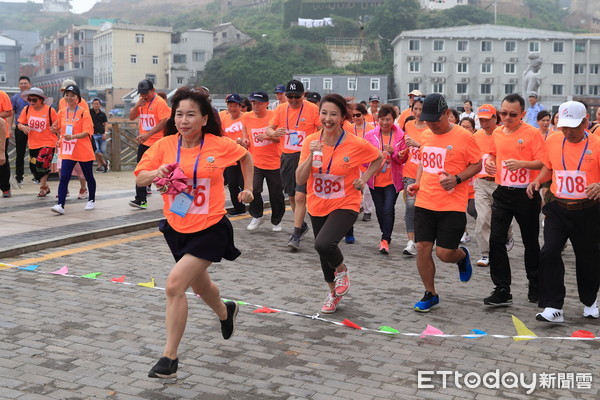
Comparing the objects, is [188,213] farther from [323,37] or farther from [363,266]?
[323,37]

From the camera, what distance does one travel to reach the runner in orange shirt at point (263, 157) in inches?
444

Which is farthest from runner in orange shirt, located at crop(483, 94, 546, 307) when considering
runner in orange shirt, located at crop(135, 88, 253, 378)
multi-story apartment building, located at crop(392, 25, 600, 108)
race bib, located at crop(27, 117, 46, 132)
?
multi-story apartment building, located at crop(392, 25, 600, 108)

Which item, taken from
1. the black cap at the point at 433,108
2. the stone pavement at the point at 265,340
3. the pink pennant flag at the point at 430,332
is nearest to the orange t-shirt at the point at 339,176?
the black cap at the point at 433,108

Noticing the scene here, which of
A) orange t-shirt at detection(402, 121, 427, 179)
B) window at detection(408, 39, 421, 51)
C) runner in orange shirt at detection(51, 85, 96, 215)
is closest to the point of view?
orange t-shirt at detection(402, 121, 427, 179)

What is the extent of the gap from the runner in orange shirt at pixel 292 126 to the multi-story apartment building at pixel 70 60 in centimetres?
10288

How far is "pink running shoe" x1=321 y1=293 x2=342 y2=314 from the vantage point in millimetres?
6719

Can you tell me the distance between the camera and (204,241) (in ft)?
17.0

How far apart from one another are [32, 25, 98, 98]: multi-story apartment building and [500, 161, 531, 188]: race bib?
4215 inches

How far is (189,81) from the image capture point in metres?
101

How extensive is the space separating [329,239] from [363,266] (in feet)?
8.13


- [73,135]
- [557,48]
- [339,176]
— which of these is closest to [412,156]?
[339,176]

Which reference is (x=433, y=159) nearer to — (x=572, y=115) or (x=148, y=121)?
(x=572, y=115)

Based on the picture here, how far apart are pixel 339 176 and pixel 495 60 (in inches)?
3228

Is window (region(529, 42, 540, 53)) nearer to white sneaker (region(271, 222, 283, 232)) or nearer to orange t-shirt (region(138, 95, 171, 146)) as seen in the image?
orange t-shirt (region(138, 95, 171, 146))
